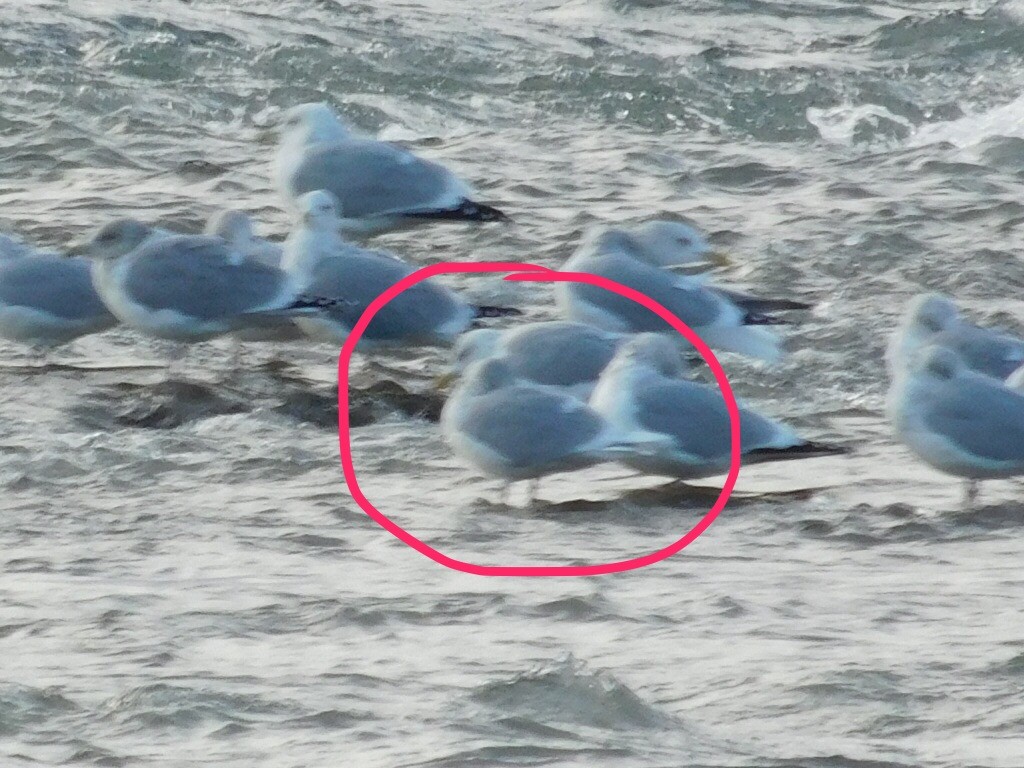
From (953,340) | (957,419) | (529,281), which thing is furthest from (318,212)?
(957,419)

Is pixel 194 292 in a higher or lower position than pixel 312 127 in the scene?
lower

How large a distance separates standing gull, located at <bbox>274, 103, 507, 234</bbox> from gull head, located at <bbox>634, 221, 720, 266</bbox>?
812 millimetres

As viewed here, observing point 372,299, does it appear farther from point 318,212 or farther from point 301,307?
point 318,212

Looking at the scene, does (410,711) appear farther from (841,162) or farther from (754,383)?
(841,162)

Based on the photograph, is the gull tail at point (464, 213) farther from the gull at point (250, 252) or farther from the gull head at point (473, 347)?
the gull head at point (473, 347)

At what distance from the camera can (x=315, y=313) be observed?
7828 millimetres

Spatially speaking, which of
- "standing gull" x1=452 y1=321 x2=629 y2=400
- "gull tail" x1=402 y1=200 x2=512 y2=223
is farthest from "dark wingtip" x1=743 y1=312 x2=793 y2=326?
"gull tail" x1=402 y1=200 x2=512 y2=223

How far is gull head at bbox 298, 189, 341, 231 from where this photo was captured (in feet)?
27.3

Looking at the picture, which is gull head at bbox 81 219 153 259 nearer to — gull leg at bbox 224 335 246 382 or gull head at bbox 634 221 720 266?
gull leg at bbox 224 335 246 382

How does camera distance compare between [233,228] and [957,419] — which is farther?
[233,228]

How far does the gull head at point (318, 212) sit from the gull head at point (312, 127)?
1.63 metres

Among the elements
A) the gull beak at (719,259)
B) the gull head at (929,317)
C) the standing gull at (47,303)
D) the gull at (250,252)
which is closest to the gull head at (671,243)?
the gull beak at (719,259)

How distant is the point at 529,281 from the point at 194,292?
2042 millimetres

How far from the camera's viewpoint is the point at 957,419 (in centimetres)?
623
